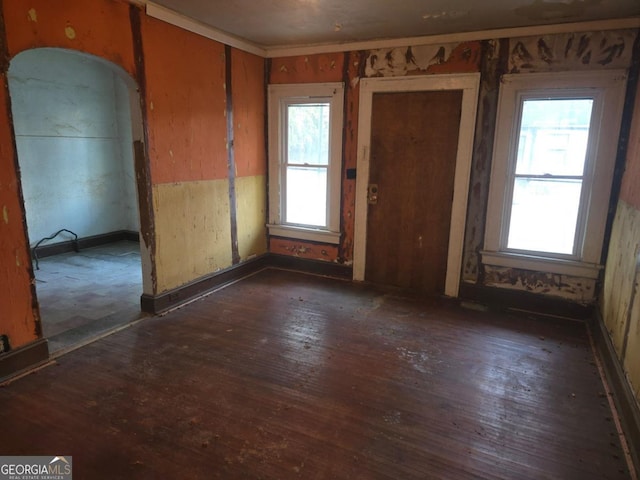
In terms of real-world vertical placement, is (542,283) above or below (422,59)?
below

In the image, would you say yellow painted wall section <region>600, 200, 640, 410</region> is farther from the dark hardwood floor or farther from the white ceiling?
the white ceiling

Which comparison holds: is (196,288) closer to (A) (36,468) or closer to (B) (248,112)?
(B) (248,112)

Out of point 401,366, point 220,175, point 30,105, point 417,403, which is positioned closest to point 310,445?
point 417,403

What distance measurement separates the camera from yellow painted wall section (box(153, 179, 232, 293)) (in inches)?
144

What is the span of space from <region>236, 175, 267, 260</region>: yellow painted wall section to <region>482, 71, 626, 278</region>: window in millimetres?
2609

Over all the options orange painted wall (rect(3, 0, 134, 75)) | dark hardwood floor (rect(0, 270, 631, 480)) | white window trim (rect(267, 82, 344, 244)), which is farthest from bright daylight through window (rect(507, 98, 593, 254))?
orange painted wall (rect(3, 0, 134, 75))

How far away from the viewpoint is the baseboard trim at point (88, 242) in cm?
542

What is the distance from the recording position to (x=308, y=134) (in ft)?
15.4

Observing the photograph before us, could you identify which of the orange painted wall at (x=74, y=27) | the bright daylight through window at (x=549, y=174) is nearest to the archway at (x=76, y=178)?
the orange painted wall at (x=74, y=27)

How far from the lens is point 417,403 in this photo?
8.05 feet

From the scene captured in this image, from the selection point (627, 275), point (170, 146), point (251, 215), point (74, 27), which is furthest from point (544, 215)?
point (74, 27)

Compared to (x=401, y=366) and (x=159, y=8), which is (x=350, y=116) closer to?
(x=159, y=8)

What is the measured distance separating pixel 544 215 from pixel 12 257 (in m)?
4.27

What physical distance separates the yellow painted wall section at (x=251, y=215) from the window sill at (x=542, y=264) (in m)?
2.59
